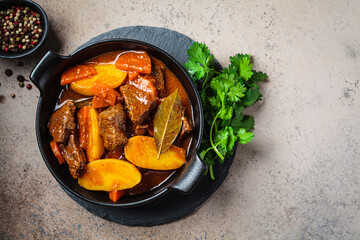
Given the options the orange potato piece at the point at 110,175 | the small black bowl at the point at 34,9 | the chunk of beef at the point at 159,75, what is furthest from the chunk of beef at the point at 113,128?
the small black bowl at the point at 34,9

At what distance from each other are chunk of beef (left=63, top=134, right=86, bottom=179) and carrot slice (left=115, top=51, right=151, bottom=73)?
639 millimetres

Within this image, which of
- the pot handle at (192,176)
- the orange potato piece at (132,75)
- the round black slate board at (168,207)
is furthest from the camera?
the round black slate board at (168,207)

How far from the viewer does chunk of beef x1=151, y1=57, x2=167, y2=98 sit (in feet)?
8.06

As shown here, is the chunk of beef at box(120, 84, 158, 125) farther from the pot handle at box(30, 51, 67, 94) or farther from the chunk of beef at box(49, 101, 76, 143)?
the pot handle at box(30, 51, 67, 94)

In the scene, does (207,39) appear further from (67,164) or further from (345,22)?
(67,164)

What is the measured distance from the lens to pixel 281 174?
2.85 meters

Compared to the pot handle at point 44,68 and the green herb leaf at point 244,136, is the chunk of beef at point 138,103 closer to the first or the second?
the pot handle at point 44,68

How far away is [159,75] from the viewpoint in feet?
8.09

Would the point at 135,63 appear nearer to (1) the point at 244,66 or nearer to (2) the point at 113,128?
(2) the point at 113,128

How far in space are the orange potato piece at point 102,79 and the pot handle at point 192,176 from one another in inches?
32.7

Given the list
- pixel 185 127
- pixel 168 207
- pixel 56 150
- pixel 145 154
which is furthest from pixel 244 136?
pixel 56 150

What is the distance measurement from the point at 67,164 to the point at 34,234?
0.85 meters

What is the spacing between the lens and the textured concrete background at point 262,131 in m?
2.80

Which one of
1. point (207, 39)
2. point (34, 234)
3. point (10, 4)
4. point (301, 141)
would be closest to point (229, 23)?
point (207, 39)
